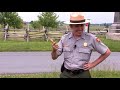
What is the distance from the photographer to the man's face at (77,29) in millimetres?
2883

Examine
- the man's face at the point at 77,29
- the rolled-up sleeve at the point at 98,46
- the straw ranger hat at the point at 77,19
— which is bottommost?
the rolled-up sleeve at the point at 98,46

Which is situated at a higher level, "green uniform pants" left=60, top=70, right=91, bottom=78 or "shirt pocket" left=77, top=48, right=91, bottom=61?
"shirt pocket" left=77, top=48, right=91, bottom=61

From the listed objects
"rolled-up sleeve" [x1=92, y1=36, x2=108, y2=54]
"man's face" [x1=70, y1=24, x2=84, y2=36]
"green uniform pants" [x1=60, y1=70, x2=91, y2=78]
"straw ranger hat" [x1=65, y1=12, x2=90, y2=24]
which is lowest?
"green uniform pants" [x1=60, y1=70, x2=91, y2=78]

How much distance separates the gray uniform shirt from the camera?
290 centimetres

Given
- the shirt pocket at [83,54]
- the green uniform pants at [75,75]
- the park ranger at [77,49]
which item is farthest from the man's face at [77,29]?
the green uniform pants at [75,75]

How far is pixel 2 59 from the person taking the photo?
41.9ft

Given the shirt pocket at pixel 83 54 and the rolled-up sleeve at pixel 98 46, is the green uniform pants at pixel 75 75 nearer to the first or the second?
the shirt pocket at pixel 83 54

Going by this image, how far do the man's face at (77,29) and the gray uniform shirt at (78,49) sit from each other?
5 centimetres

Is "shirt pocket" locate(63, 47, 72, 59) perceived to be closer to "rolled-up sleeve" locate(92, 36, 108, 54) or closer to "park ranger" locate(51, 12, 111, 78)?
"park ranger" locate(51, 12, 111, 78)

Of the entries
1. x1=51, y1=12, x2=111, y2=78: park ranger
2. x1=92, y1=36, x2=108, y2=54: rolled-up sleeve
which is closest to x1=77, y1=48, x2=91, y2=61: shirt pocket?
x1=51, y1=12, x2=111, y2=78: park ranger
